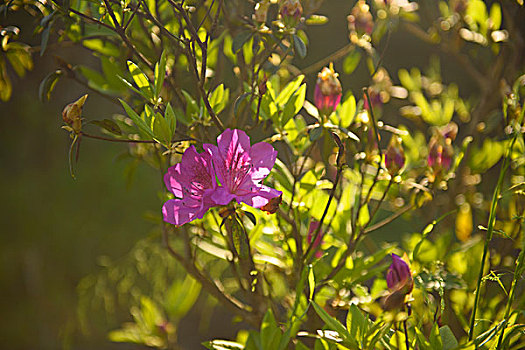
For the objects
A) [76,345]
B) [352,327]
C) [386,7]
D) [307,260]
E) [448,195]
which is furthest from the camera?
[76,345]

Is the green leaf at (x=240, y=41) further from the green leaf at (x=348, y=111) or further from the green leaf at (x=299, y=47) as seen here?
the green leaf at (x=348, y=111)

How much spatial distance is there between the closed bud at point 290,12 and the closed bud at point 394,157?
185mm

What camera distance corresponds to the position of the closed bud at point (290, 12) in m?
0.58

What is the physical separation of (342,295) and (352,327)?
0.38ft

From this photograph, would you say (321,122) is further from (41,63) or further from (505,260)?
(41,63)

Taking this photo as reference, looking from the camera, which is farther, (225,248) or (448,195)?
(448,195)

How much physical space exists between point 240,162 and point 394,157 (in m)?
0.22

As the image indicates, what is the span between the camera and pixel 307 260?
0.63 m

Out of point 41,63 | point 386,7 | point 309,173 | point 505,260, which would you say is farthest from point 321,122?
point 41,63

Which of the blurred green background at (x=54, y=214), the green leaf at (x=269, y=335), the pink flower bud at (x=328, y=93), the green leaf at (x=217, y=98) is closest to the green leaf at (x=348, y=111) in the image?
the pink flower bud at (x=328, y=93)

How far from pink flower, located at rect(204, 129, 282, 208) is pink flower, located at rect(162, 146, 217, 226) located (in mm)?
12

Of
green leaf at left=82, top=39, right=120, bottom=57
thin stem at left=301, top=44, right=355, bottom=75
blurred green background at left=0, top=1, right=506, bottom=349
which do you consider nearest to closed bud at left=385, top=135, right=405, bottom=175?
thin stem at left=301, top=44, right=355, bottom=75

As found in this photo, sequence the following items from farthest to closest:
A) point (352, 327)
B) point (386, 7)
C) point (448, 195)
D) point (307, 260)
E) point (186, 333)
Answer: point (186, 333)
point (448, 195)
point (386, 7)
point (307, 260)
point (352, 327)

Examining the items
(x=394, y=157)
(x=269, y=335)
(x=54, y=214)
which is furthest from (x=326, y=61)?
(x=54, y=214)
